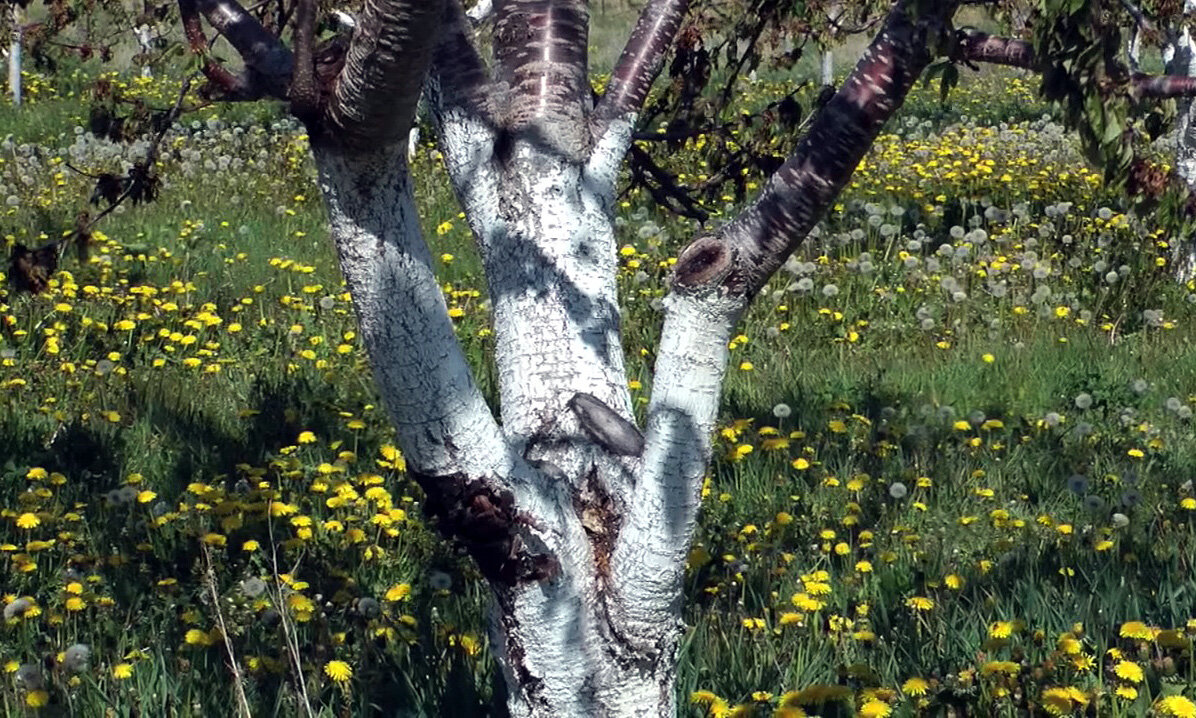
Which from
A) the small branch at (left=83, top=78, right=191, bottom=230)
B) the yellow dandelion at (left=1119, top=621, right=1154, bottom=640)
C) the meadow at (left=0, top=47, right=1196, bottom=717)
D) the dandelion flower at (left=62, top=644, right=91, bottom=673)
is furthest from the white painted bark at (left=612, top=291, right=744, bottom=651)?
the dandelion flower at (left=62, top=644, right=91, bottom=673)

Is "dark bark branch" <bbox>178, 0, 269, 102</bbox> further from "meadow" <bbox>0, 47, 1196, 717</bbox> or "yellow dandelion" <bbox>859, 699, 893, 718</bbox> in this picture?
"yellow dandelion" <bbox>859, 699, 893, 718</bbox>

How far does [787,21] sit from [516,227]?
1.57m

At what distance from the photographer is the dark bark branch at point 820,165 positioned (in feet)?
7.86

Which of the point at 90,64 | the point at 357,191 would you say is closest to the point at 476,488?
the point at 357,191

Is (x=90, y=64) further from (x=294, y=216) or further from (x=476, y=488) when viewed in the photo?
(x=476, y=488)

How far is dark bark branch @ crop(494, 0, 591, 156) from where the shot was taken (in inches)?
121

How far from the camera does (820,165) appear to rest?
8.10 feet

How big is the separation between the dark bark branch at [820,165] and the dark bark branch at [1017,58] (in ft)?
0.27

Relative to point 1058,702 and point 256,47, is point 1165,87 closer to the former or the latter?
point 1058,702

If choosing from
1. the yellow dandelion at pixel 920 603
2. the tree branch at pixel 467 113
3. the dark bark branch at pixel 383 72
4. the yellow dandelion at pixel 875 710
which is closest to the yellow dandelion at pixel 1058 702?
the yellow dandelion at pixel 875 710

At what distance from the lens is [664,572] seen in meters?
2.73

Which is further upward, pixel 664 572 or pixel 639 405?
pixel 639 405

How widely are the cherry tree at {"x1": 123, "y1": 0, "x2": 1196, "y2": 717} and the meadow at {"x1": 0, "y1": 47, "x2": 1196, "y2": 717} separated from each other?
57cm

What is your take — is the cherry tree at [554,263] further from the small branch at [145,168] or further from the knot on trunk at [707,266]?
the small branch at [145,168]
